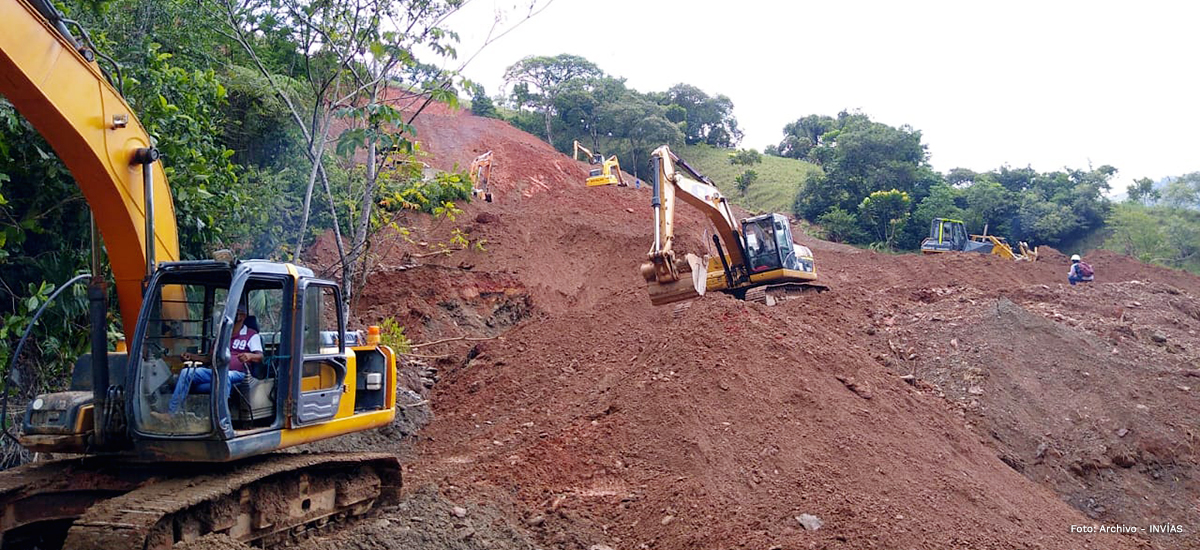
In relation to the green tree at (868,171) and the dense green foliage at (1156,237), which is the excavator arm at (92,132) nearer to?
the green tree at (868,171)

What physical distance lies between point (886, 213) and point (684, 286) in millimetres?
27952

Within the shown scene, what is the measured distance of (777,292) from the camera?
14.8m

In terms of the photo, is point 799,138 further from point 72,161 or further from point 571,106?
point 72,161

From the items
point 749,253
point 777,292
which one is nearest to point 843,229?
point 777,292

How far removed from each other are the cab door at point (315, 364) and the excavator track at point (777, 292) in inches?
374

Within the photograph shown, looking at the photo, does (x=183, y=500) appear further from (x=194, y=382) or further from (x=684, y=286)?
(x=684, y=286)

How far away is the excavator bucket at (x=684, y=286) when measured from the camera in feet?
33.6

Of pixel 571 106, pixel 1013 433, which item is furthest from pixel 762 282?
pixel 571 106

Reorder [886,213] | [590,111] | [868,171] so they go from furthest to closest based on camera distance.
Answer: [590,111]
[868,171]
[886,213]

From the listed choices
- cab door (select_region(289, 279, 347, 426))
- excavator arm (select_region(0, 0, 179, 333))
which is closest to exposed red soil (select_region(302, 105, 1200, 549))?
cab door (select_region(289, 279, 347, 426))

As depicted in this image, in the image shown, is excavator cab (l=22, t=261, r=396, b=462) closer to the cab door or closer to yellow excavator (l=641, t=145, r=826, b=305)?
the cab door

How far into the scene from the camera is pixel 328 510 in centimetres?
605

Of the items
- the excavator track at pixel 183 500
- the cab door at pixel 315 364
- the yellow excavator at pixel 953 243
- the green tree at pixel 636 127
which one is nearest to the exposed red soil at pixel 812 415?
the excavator track at pixel 183 500

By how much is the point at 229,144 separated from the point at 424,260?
444 centimetres
